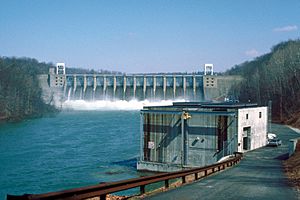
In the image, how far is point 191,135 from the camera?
1062 inches

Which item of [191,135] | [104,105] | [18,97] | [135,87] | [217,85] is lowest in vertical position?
[191,135]

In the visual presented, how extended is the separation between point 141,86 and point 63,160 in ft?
234

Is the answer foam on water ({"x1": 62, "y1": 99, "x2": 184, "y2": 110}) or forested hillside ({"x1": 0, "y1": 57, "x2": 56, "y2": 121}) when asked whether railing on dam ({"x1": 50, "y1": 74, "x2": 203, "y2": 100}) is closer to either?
foam on water ({"x1": 62, "y1": 99, "x2": 184, "y2": 110})

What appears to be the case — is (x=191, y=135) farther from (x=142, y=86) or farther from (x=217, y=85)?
(x=142, y=86)

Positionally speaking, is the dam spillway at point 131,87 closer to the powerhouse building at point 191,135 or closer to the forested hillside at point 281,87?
the forested hillside at point 281,87

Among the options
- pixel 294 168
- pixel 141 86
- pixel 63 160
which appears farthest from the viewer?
pixel 141 86

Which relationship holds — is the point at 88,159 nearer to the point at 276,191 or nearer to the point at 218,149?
the point at 218,149

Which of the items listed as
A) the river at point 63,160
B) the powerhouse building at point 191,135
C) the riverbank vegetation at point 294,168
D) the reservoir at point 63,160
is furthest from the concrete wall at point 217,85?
the riverbank vegetation at point 294,168

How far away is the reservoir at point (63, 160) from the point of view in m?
23.3

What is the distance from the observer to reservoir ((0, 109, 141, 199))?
76.5 feet

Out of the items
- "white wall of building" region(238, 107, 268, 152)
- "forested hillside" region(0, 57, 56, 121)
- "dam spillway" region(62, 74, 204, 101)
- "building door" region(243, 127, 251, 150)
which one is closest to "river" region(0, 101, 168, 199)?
"white wall of building" region(238, 107, 268, 152)

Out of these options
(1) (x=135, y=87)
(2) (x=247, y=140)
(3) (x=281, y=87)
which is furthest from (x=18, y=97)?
(2) (x=247, y=140)

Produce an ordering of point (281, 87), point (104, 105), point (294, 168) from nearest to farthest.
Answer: point (294, 168) < point (281, 87) < point (104, 105)

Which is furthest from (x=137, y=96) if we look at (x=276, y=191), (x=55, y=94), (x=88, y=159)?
(x=276, y=191)
